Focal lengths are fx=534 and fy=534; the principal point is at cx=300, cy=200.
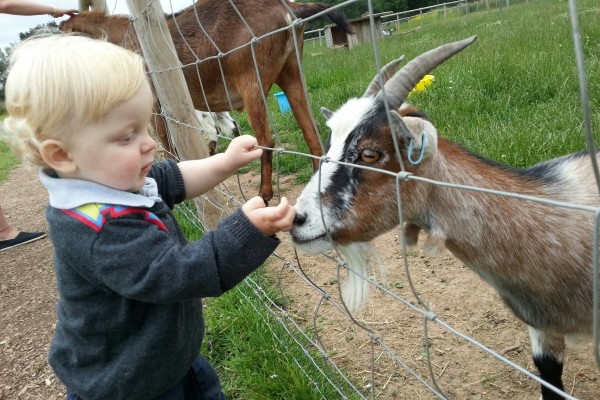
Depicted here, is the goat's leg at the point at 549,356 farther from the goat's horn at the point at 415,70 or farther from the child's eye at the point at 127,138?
the child's eye at the point at 127,138

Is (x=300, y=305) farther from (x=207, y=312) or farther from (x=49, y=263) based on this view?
(x=49, y=263)

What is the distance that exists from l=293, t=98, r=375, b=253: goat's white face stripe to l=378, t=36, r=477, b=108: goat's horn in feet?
0.32

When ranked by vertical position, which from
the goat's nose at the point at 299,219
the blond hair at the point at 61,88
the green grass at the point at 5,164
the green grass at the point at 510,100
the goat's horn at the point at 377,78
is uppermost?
the blond hair at the point at 61,88

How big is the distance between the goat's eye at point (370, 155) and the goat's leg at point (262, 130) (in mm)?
2470

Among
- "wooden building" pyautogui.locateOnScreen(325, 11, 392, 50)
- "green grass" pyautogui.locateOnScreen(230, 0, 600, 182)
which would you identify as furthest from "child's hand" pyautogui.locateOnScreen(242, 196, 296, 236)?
"wooden building" pyautogui.locateOnScreen(325, 11, 392, 50)

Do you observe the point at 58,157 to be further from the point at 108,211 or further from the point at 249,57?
the point at 249,57

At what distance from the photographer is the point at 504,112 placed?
4.12m

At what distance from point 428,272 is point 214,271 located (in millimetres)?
1973

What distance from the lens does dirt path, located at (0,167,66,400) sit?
2637 millimetres

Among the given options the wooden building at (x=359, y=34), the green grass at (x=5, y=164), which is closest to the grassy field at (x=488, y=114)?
the green grass at (x=5, y=164)

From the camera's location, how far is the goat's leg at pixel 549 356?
184cm

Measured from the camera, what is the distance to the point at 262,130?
409 cm

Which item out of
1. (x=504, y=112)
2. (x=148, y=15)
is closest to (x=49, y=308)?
(x=148, y=15)

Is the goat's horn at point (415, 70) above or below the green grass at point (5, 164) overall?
above
